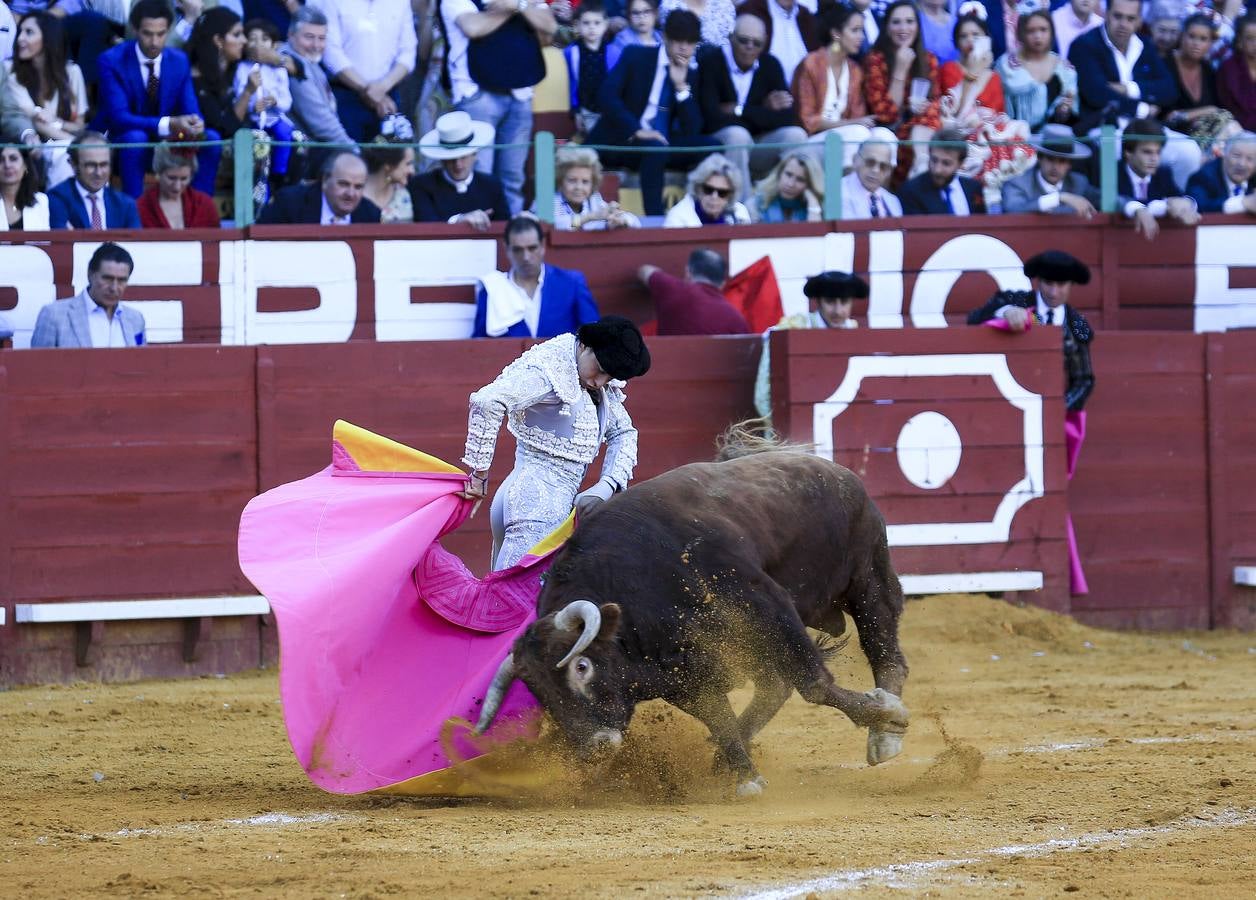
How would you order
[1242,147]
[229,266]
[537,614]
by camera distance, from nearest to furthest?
[537,614] < [229,266] < [1242,147]

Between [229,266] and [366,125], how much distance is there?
1.01 metres

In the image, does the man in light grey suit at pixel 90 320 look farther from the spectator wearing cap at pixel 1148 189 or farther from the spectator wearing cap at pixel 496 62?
the spectator wearing cap at pixel 1148 189

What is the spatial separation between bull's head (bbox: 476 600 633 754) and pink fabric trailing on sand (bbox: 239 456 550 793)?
0.20 meters

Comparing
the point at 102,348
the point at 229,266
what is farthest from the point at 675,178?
the point at 102,348

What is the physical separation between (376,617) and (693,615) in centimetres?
86

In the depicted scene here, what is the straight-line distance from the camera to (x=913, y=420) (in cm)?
787

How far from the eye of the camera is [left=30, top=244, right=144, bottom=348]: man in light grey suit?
7180 mm

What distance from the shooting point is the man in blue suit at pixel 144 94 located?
7.59m

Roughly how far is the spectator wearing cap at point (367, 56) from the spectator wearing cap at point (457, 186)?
0.39 metres

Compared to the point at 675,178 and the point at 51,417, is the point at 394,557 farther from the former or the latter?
the point at 675,178

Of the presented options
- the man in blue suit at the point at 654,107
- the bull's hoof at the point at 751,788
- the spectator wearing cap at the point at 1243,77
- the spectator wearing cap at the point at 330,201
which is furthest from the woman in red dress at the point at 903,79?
the bull's hoof at the point at 751,788

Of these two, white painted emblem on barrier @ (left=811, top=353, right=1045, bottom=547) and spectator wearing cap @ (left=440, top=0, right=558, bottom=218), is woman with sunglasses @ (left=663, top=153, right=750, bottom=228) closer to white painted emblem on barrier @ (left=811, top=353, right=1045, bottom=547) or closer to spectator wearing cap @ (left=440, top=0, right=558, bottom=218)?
spectator wearing cap @ (left=440, top=0, right=558, bottom=218)

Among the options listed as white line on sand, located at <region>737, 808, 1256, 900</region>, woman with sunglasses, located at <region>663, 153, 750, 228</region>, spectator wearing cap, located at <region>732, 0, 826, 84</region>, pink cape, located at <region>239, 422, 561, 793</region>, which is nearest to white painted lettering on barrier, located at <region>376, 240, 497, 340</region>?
woman with sunglasses, located at <region>663, 153, 750, 228</region>

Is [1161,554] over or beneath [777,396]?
beneath
